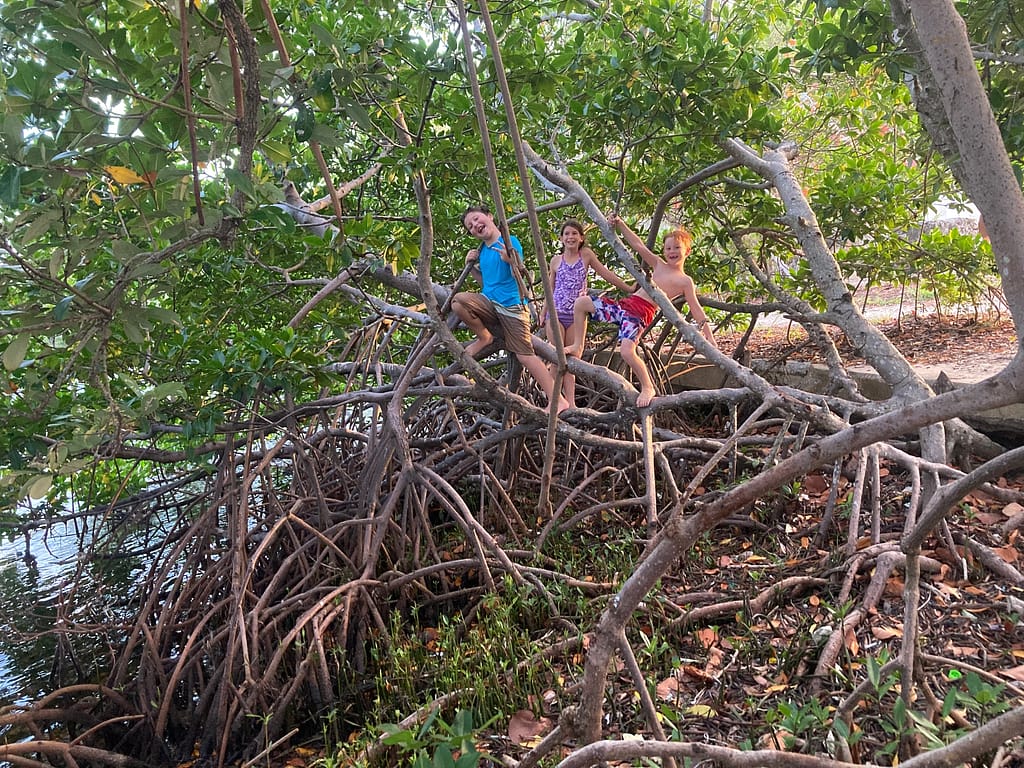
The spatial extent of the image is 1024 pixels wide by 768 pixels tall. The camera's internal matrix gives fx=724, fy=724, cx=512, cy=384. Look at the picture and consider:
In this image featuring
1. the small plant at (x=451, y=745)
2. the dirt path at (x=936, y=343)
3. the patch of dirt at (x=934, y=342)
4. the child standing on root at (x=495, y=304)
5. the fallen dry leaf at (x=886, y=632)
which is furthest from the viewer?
the patch of dirt at (x=934, y=342)

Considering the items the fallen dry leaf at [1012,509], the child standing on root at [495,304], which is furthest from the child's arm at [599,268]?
the fallen dry leaf at [1012,509]

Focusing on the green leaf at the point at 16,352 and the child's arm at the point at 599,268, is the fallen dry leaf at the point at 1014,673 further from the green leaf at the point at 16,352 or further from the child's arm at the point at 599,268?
Answer: the green leaf at the point at 16,352

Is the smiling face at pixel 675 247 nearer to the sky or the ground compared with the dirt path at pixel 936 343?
nearer to the sky

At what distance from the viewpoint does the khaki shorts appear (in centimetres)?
363

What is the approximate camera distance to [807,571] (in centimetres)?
291

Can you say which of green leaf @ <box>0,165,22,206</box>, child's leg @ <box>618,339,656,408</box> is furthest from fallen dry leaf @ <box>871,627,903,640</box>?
green leaf @ <box>0,165,22,206</box>

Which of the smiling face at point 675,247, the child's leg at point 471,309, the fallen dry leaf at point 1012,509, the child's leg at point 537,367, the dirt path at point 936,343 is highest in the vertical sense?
the smiling face at point 675,247

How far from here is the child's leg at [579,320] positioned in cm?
378

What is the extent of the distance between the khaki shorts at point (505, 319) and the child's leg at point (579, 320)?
239 mm

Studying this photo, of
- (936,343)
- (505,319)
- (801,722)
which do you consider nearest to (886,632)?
(801,722)

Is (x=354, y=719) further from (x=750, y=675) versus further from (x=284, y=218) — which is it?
(x=284, y=218)

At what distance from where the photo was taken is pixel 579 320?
385cm

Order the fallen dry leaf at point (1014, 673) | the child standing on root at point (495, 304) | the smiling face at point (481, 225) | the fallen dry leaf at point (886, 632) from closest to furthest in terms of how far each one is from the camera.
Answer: the fallen dry leaf at point (1014, 673) < the fallen dry leaf at point (886, 632) < the smiling face at point (481, 225) < the child standing on root at point (495, 304)

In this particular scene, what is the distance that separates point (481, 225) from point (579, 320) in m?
0.76
